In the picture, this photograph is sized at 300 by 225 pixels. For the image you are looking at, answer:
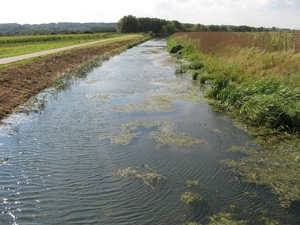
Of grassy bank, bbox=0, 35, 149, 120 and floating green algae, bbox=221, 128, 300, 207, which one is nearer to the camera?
floating green algae, bbox=221, 128, 300, 207

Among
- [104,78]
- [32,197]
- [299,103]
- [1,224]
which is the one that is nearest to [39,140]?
[32,197]

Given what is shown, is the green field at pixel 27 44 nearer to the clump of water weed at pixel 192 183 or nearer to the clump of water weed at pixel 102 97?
the clump of water weed at pixel 102 97

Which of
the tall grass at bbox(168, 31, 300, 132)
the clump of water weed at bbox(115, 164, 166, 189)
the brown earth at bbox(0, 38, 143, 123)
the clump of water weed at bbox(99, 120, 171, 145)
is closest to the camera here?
the clump of water weed at bbox(115, 164, 166, 189)

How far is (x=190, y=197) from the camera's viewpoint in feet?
18.9

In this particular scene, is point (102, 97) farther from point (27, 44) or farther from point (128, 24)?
point (128, 24)

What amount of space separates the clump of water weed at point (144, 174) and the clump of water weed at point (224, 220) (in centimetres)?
152

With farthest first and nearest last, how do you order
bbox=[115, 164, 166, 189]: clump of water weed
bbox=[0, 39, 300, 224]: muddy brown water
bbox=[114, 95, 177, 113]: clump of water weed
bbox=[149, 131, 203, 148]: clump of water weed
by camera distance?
bbox=[114, 95, 177, 113]: clump of water weed
bbox=[149, 131, 203, 148]: clump of water weed
bbox=[115, 164, 166, 189]: clump of water weed
bbox=[0, 39, 300, 224]: muddy brown water

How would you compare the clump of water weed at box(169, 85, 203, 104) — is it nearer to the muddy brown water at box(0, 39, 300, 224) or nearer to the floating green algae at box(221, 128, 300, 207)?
the muddy brown water at box(0, 39, 300, 224)

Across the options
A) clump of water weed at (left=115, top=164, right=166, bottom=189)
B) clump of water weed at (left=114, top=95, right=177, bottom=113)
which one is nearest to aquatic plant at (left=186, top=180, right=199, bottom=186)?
clump of water weed at (left=115, top=164, right=166, bottom=189)

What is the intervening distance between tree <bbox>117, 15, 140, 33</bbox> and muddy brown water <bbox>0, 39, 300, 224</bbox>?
90135 mm

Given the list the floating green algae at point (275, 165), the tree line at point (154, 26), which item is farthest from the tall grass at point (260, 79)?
the tree line at point (154, 26)

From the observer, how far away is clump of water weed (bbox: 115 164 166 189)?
6.37 metres

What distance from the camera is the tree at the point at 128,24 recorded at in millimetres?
97500

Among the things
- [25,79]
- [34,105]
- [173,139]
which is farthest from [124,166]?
[25,79]
